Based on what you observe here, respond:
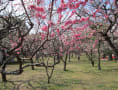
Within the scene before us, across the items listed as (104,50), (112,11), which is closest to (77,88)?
(112,11)

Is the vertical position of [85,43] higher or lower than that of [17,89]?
higher

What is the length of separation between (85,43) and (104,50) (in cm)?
763

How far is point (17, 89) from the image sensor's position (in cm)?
721

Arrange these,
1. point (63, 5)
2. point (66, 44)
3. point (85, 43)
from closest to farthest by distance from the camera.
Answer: point (63, 5)
point (66, 44)
point (85, 43)

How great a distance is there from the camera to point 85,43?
20875mm

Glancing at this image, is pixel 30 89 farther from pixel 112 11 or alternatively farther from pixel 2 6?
pixel 112 11

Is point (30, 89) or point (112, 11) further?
point (30, 89)

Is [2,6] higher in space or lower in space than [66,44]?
higher

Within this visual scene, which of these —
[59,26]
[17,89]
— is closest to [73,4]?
[59,26]

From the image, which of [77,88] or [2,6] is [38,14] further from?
[77,88]

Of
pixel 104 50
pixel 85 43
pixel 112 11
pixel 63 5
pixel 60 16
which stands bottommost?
pixel 104 50

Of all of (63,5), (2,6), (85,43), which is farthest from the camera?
(85,43)

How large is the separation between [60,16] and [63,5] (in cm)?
32

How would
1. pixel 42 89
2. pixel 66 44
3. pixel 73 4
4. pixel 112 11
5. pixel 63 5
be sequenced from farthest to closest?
pixel 66 44 < pixel 42 89 < pixel 112 11 < pixel 73 4 < pixel 63 5
